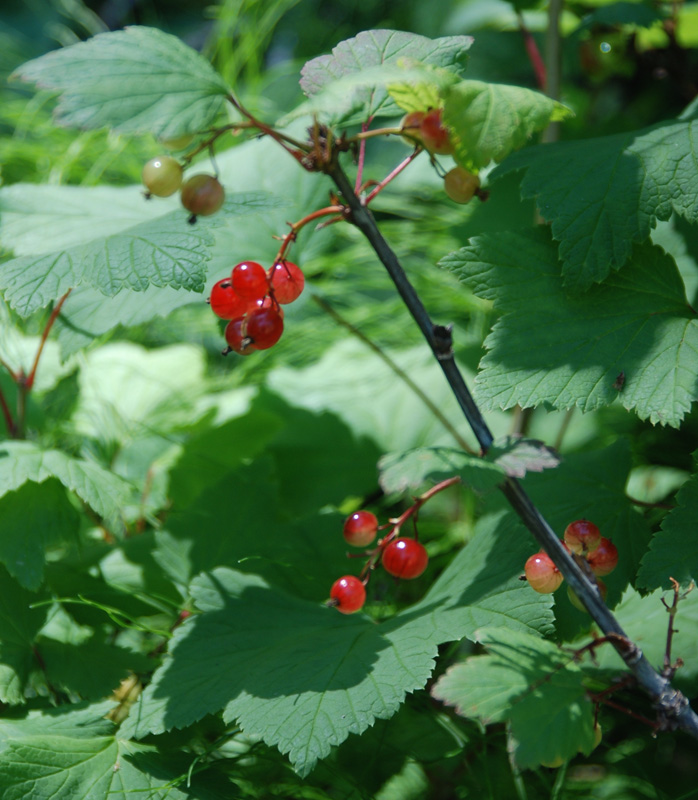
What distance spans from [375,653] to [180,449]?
715 millimetres

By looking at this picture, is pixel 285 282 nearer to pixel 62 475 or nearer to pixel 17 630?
pixel 62 475

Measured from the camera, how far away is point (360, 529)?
0.84m

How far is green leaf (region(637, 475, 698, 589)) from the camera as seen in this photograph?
0.70m

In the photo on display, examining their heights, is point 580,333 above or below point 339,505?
above

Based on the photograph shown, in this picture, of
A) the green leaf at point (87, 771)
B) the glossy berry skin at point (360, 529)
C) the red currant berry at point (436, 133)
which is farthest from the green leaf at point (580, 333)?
the green leaf at point (87, 771)

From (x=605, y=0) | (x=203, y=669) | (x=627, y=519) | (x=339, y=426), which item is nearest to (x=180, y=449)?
(x=339, y=426)

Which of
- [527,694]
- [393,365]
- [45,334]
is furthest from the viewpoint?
[393,365]

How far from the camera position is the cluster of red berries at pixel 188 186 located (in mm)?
820

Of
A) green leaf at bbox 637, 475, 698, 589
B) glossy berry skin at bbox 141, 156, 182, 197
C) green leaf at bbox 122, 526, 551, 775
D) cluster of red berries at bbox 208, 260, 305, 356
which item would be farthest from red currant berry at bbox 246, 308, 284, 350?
green leaf at bbox 637, 475, 698, 589

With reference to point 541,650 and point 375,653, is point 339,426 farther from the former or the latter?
point 541,650

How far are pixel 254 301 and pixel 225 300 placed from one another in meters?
0.03

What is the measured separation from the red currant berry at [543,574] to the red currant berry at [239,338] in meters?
0.36

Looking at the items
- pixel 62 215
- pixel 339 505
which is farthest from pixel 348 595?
pixel 62 215

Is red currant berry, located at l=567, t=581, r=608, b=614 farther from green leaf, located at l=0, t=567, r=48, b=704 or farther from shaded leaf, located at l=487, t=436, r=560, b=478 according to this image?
green leaf, located at l=0, t=567, r=48, b=704
